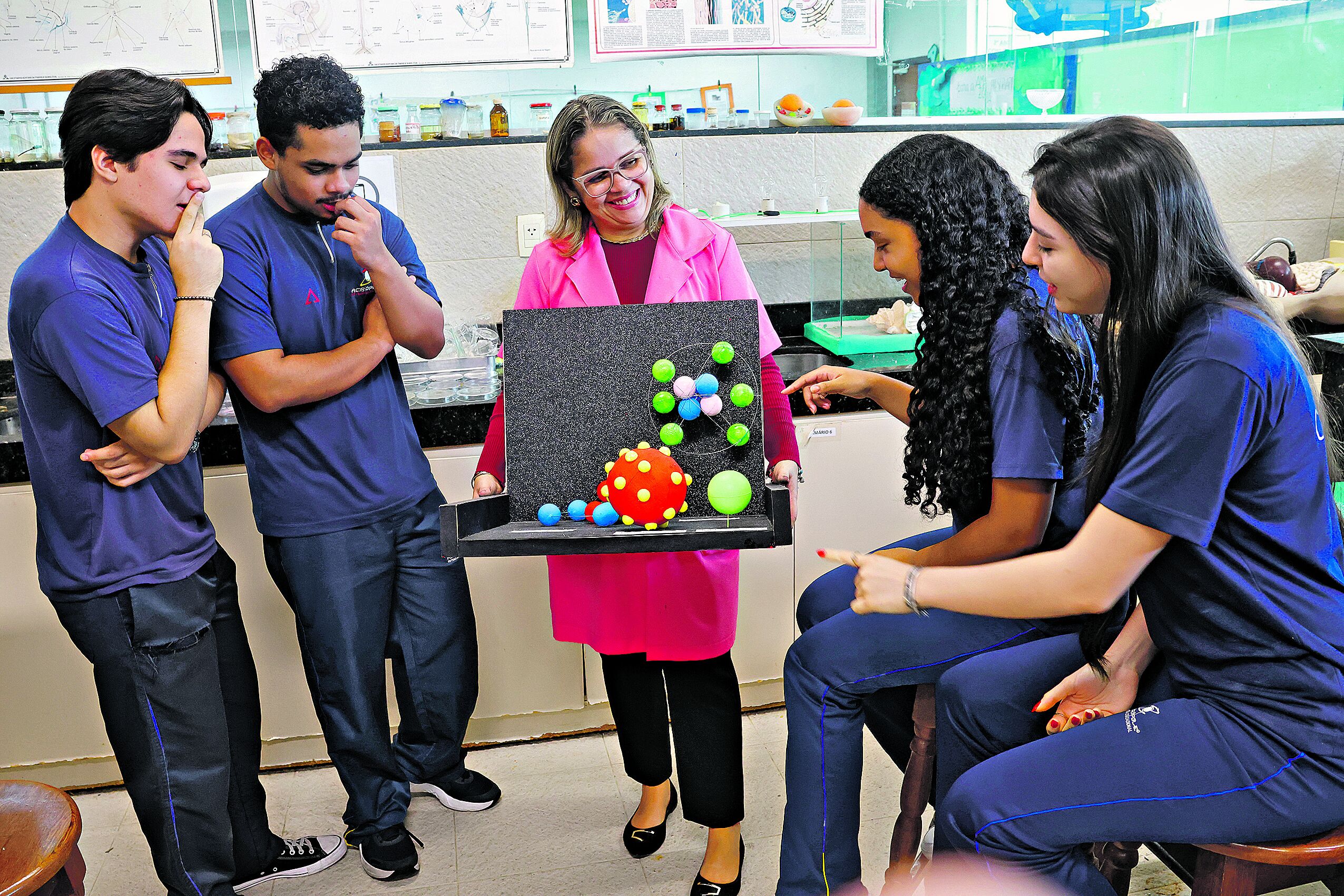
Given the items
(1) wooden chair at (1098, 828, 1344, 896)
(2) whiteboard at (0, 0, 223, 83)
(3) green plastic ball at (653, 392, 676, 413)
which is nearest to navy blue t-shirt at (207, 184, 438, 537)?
(3) green plastic ball at (653, 392, 676, 413)

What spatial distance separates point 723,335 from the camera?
5.49 feet

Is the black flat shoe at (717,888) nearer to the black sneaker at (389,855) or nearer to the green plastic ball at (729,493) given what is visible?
the black sneaker at (389,855)

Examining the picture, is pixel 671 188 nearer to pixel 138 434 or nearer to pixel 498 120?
pixel 498 120

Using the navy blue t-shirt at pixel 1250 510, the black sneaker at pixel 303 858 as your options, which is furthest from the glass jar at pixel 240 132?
the navy blue t-shirt at pixel 1250 510

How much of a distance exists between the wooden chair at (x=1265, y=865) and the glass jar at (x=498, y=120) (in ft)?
7.74

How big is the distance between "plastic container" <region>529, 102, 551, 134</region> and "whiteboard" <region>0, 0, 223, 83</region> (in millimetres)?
856

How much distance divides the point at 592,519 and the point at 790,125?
1767 mm

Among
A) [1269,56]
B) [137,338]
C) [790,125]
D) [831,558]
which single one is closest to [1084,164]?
[831,558]

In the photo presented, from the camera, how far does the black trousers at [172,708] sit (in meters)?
1.57

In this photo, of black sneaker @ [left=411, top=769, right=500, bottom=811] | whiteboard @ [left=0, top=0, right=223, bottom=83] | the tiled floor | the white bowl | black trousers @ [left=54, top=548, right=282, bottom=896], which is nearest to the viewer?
black trousers @ [left=54, top=548, right=282, bottom=896]

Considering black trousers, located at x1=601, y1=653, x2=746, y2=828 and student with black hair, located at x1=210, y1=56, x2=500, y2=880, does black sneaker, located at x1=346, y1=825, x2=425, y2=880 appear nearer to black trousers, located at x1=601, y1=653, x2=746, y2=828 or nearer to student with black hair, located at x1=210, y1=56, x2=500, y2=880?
student with black hair, located at x1=210, y1=56, x2=500, y2=880

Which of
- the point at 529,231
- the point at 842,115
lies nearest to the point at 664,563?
the point at 529,231

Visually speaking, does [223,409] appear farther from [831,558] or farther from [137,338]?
[831,558]

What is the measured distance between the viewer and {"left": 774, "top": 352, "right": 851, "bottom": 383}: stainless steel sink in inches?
110
